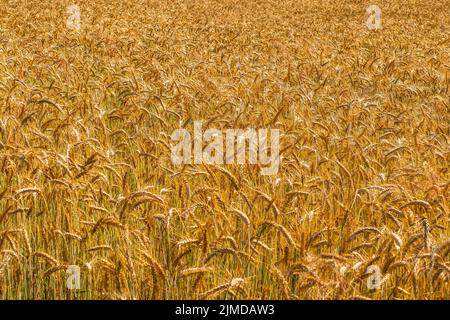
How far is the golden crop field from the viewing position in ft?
8.98

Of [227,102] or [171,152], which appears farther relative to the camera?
[227,102]

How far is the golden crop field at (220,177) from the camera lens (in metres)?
2.74

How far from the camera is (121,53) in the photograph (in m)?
9.30

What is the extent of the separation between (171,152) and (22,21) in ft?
31.7

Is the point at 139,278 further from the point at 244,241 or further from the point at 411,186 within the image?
the point at 411,186

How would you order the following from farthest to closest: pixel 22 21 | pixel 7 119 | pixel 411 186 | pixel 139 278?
pixel 22 21 → pixel 7 119 → pixel 411 186 → pixel 139 278

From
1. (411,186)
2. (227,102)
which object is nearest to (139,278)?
(411,186)

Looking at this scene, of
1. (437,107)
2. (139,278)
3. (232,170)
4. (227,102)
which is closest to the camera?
(139,278)

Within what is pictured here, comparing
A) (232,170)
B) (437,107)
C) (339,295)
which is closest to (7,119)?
(232,170)

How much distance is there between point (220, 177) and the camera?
3.91 metres
